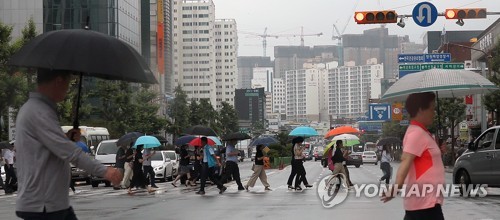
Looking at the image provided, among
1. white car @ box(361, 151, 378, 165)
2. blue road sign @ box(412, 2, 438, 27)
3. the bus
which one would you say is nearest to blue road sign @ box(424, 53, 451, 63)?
the bus

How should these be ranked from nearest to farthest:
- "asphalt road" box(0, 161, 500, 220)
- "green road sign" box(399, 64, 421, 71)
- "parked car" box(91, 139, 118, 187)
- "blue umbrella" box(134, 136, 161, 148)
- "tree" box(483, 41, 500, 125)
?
1. "asphalt road" box(0, 161, 500, 220)
2. "blue umbrella" box(134, 136, 161, 148)
3. "parked car" box(91, 139, 118, 187)
4. "green road sign" box(399, 64, 421, 71)
5. "tree" box(483, 41, 500, 125)

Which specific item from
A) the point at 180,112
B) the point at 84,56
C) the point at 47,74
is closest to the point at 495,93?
the point at 84,56

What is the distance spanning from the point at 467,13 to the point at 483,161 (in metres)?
4.55

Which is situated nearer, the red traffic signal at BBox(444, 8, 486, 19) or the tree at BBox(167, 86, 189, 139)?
the red traffic signal at BBox(444, 8, 486, 19)

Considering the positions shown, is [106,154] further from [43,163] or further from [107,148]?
[43,163]

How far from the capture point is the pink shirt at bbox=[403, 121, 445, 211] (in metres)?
6.44

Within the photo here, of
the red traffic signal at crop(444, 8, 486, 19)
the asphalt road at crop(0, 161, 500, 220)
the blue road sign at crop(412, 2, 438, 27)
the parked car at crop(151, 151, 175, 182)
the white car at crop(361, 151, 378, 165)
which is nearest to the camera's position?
the asphalt road at crop(0, 161, 500, 220)

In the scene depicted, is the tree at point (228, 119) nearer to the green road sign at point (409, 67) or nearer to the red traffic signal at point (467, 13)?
the green road sign at point (409, 67)

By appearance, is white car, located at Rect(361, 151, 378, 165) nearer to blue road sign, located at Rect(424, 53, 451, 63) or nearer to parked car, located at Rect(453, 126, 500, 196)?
blue road sign, located at Rect(424, 53, 451, 63)

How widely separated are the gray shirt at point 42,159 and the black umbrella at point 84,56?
419 mm

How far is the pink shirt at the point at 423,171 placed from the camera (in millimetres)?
6441

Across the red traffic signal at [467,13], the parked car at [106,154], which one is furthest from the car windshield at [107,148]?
the red traffic signal at [467,13]

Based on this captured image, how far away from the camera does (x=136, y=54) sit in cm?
622

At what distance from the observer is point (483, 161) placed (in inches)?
786
